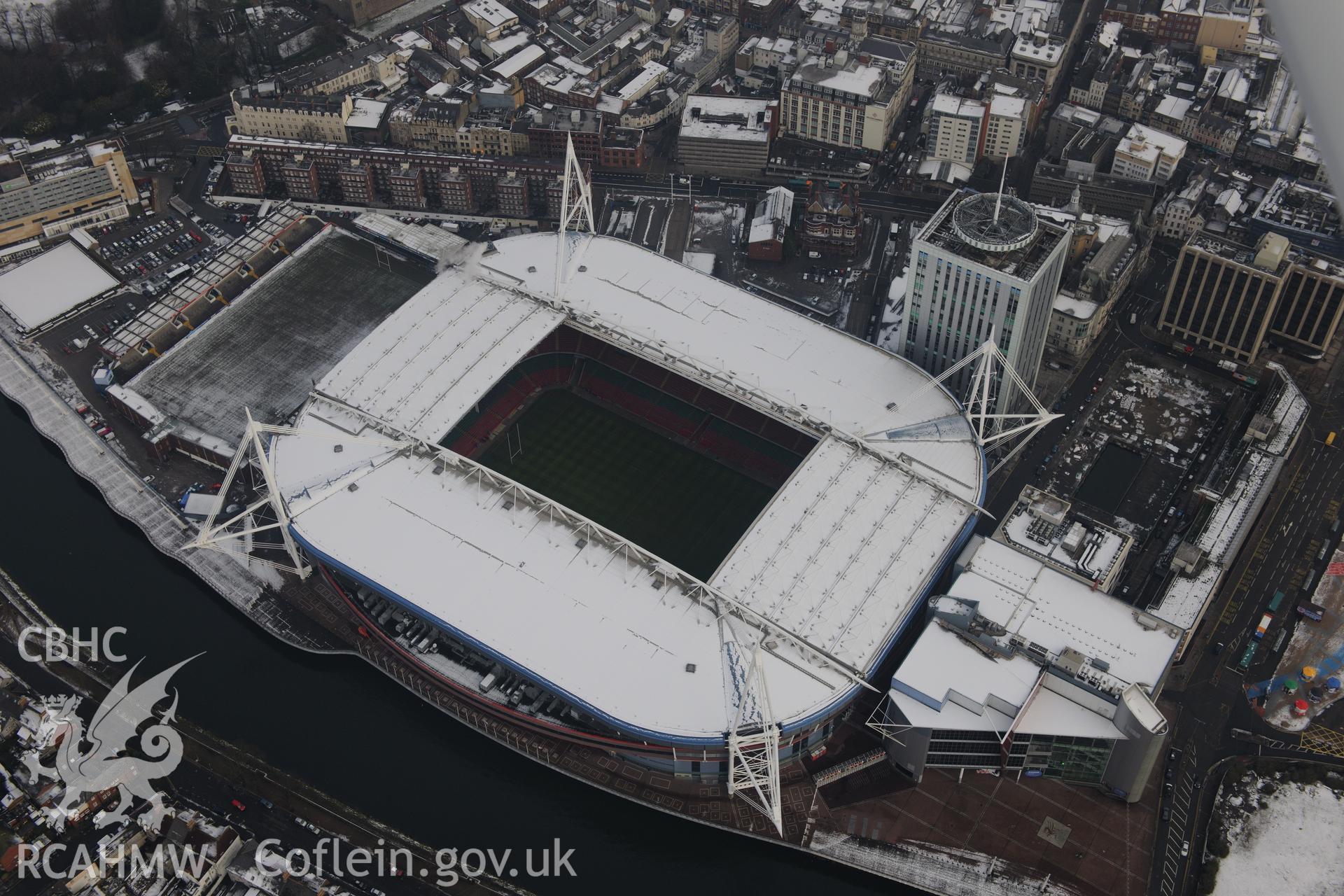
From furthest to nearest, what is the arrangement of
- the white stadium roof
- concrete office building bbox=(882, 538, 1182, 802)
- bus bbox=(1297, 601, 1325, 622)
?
bus bbox=(1297, 601, 1325, 622)
the white stadium roof
concrete office building bbox=(882, 538, 1182, 802)

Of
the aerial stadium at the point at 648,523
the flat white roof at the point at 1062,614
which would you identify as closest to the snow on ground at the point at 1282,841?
the flat white roof at the point at 1062,614

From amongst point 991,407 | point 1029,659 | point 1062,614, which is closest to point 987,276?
point 991,407

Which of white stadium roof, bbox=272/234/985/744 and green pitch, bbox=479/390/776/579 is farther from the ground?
white stadium roof, bbox=272/234/985/744

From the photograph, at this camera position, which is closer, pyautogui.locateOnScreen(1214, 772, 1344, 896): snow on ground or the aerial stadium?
pyautogui.locateOnScreen(1214, 772, 1344, 896): snow on ground

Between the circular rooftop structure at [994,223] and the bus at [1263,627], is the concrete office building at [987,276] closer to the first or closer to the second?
the circular rooftop structure at [994,223]

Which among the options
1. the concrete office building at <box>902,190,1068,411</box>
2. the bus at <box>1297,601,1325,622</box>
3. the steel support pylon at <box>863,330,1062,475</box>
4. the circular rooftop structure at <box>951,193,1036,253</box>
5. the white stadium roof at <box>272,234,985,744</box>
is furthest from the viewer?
the steel support pylon at <box>863,330,1062,475</box>

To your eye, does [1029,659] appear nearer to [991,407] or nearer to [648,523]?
[991,407]

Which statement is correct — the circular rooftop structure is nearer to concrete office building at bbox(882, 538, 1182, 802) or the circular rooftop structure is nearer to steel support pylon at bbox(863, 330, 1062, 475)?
steel support pylon at bbox(863, 330, 1062, 475)

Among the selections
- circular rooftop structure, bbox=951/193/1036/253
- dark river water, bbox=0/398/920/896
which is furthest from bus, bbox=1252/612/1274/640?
dark river water, bbox=0/398/920/896
